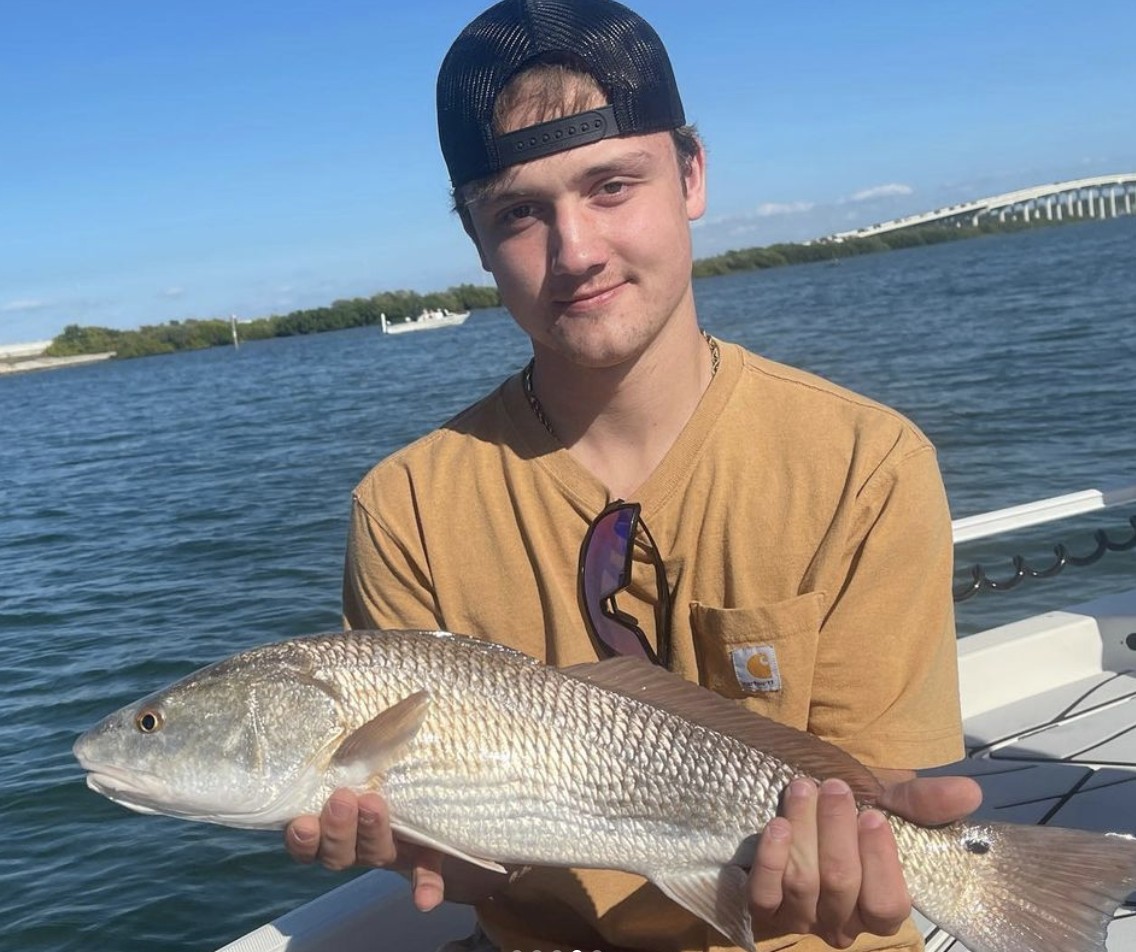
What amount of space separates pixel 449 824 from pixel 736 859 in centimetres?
67

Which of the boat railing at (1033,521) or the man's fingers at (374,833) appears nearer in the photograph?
the man's fingers at (374,833)

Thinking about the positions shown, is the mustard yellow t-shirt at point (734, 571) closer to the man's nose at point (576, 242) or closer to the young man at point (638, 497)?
the young man at point (638, 497)

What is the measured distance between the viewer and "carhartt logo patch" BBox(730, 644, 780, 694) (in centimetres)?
289

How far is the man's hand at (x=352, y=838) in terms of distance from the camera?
8.53 feet

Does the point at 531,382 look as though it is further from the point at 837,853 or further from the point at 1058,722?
the point at 1058,722

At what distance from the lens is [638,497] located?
3.02m

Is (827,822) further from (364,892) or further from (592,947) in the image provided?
(364,892)

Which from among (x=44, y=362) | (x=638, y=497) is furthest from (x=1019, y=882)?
(x=44, y=362)

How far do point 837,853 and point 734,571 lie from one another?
0.77 m

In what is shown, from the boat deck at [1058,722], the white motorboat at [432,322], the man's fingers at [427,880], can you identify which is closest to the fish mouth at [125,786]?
the man's fingers at [427,880]

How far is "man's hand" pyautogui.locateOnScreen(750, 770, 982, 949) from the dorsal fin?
104 millimetres

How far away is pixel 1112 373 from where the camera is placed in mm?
24422

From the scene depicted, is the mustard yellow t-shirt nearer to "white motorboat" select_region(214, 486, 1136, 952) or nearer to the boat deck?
"white motorboat" select_region(214, 486, 1136, 952)

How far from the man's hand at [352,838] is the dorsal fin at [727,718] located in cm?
57
